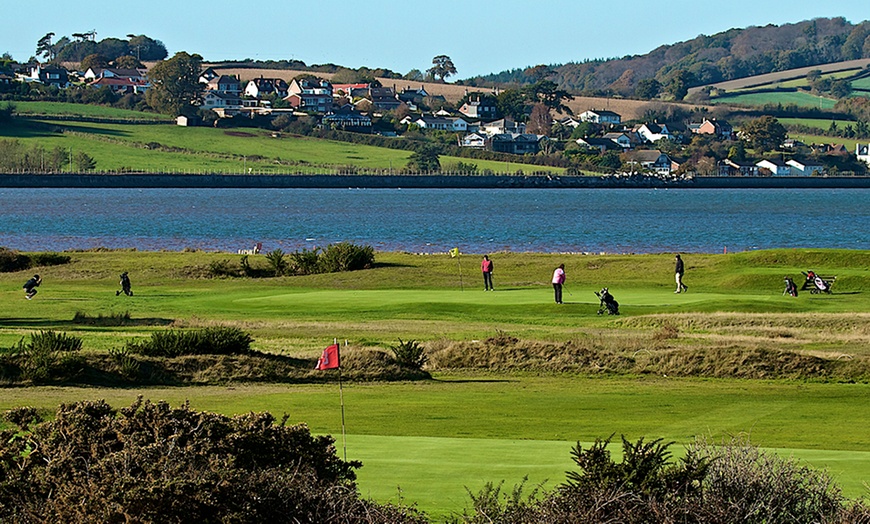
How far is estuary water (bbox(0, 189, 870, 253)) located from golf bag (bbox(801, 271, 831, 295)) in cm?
3711

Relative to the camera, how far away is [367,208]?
139m

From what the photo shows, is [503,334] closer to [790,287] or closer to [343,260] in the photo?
[790,287]

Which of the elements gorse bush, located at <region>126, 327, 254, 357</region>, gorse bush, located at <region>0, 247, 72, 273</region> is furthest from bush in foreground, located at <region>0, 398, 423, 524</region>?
gorse bush, located at <region>0, 247, 72, 273</region>

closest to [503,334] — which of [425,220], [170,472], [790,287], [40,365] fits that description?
[40,365]

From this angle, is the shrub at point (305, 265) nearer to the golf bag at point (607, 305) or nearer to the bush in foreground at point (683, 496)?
the golf bag at point (607, 305)

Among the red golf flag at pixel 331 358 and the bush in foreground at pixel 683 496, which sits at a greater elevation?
the red golf flag at pixel 331 358

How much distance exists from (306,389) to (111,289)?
2181 cm

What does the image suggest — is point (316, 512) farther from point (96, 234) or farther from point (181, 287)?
point (96, 234)

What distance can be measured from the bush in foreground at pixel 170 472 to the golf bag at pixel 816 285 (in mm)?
29849

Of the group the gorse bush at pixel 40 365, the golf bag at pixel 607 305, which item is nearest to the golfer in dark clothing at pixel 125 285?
the golf bag at pixel 607 305

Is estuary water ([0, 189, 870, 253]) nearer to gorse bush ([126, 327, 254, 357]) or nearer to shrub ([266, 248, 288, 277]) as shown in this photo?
shrub ([266, 248, 288, 277])

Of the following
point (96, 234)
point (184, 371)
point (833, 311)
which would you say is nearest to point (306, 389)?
point (184, 371)

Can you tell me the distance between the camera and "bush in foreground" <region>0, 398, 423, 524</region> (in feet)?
29.3

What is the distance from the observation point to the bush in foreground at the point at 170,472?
893 cm
